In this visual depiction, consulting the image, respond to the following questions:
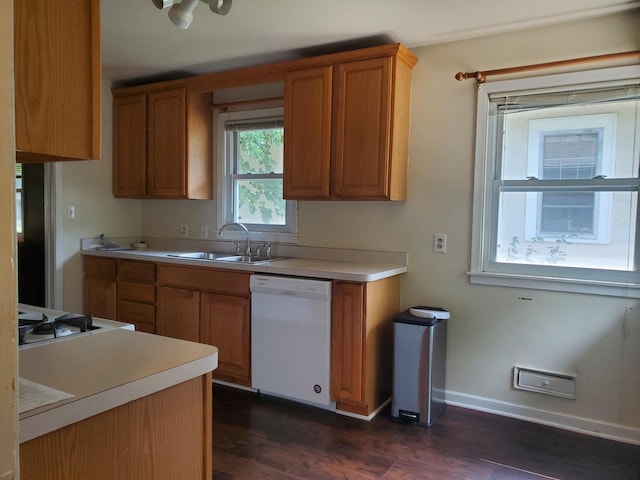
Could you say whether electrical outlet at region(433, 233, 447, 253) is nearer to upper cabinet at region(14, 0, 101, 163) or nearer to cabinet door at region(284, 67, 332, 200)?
cabinet door at region(284, 67, 332, 200)

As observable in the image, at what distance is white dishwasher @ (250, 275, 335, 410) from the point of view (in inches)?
112

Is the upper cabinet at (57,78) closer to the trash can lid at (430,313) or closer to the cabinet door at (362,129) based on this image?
the cabinet door at (362,129)

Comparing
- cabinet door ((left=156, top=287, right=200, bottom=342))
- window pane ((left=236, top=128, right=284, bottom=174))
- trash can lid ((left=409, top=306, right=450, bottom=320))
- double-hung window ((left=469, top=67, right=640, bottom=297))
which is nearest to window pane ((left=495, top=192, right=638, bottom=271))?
double-hung window ((left=469, top=67, right=640, bottom=297))

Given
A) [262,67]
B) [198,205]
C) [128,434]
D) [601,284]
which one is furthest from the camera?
[198,205]

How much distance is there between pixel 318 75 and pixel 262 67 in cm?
48

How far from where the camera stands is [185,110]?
3777 millimetres

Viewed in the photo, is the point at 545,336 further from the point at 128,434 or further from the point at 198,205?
the point at 198,205

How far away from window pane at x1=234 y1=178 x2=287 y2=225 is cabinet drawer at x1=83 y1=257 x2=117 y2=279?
106 cm

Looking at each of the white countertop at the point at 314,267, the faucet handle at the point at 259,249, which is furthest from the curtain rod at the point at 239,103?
the white countertop at the point at 314,267

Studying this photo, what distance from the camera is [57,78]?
0.96m

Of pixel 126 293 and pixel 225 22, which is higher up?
pixel 225 22

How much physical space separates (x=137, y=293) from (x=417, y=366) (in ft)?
7.24

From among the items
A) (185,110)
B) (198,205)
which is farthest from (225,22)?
(198,205)

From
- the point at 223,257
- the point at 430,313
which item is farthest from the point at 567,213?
the point at 223,257
